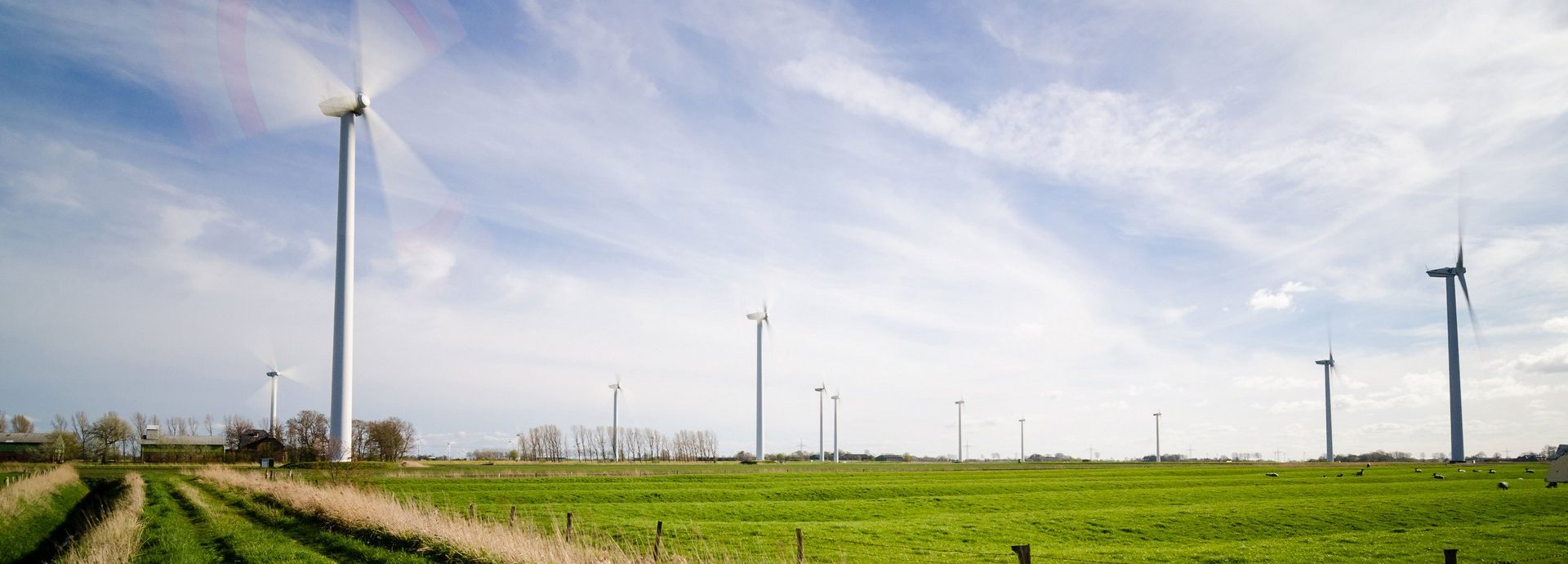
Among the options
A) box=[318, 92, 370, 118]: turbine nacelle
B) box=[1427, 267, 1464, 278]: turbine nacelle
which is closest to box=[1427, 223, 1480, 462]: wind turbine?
box=[1427, 267, 1464, 278]: turbine nacelle

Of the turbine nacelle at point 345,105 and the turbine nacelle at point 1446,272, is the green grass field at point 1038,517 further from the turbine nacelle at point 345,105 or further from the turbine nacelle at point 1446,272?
the turbine nacelle at point 1446,272

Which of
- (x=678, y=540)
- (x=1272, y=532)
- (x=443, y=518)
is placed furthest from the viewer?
(x=1272, y=532)

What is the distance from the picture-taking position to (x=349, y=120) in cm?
6469

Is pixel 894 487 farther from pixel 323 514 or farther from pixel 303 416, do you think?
pixel 303 416

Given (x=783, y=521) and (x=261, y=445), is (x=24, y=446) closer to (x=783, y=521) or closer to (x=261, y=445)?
(x=261, y=445)

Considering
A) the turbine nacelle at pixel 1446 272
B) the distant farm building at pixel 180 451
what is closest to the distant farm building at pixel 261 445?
the distant farm building at pixel 180 451

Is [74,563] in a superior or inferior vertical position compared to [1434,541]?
superior


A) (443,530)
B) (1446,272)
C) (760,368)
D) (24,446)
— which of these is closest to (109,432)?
(24,446)

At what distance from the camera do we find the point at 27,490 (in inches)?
1923

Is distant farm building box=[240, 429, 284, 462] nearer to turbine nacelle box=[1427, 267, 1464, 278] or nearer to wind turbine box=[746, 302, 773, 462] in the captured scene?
wind turbine box=[746, 302, 773, 462]

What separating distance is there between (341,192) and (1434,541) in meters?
67.1

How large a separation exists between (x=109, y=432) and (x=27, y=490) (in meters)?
119

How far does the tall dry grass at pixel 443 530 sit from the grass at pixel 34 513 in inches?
326

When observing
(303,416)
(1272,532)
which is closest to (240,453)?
(303,416)
